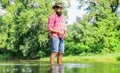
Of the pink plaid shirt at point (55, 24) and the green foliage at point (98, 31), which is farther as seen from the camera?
the green foliage at point (98, 31)

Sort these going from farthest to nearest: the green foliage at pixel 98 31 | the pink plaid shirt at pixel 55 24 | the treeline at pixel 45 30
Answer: the treeline at pixel 45 30
the green foliage at pixel 98 31
the pink plaid shirt at pixel 55 24

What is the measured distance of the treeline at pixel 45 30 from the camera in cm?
5475

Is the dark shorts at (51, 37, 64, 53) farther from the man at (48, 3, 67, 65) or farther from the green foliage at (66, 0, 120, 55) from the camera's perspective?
the green foliage at (66, 0, 120, 55)

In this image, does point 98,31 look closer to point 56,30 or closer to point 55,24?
point 55,24

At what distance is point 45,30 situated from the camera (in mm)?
55719

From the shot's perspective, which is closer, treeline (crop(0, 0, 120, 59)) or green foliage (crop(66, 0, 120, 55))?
green foliage (crop(66, 0, 120, 55))

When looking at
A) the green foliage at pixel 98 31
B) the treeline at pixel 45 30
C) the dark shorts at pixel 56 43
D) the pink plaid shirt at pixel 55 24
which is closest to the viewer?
the dark shorts at pixel 56 43

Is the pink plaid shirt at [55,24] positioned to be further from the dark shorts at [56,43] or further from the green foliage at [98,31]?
the green foliage at [98,31]

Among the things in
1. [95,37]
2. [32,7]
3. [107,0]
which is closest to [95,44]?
[95,37]

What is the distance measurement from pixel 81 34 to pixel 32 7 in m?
7.88

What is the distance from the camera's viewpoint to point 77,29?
5531cm

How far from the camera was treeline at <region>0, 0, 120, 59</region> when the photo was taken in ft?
180

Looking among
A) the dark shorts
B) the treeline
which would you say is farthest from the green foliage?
the dark shorts

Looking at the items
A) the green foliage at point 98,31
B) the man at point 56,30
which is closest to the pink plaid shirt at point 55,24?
the man at point 56,30
